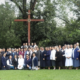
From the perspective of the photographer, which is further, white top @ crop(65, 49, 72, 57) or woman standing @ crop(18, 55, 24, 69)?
woman standing @ crop(18, 55, 24, 69)

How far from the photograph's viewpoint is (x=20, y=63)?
1722 cm

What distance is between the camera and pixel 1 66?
17.3 metres

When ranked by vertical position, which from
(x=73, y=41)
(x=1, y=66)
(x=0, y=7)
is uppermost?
(x=0, y=7)

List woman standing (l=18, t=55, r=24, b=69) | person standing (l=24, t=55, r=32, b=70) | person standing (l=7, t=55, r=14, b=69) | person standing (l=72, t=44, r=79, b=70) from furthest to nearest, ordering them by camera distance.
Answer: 1. person standing (l=7, t=55, r=14, b=69)
2. woman standing (l=18, t=55, r=24, b=69)
3. person standing (l=24, t=55, r=32, b=70)
4. person standing (l=72, t=44, r=79, b=70)

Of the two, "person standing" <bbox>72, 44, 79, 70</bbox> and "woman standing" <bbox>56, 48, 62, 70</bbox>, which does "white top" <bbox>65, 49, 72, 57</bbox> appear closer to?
"person standing" <bbox>72, 44, 79, 70</bbox>

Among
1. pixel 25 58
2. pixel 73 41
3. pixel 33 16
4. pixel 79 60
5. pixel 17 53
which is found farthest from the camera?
pixel 33 16

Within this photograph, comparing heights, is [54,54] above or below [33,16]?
below

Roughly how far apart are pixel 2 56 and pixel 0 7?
16.5 m

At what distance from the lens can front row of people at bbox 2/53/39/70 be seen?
1620 cm

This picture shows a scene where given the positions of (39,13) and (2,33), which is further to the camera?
(2,33)

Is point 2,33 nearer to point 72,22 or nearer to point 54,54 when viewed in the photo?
point 72,22

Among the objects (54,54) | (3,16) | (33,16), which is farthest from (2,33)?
(54,54)
